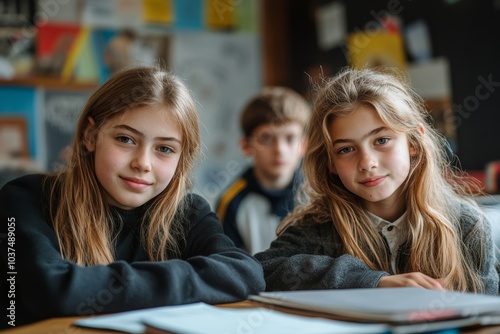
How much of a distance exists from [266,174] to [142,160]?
133 cm

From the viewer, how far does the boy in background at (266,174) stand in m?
2.48

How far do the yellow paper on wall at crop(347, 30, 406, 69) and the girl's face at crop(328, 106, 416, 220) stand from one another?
1.30 m

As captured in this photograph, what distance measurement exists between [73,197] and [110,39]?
2.13m

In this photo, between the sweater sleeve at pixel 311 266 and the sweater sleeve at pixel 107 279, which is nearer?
the sweater sleeve at pixel 107 279

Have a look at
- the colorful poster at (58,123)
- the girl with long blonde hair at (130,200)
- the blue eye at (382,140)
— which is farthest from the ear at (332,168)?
the colorful poster at (58,123)

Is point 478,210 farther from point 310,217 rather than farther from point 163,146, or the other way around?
point 163,146

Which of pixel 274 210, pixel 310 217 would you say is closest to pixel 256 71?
pixel 274 210

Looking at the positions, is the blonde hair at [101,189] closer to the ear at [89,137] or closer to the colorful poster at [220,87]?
the ear at [89,137]

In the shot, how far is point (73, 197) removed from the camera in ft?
4.17

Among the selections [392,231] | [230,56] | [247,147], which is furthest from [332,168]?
[230,56]

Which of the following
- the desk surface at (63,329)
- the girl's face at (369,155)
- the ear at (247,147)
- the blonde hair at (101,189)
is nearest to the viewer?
the desk surface at (63,329)

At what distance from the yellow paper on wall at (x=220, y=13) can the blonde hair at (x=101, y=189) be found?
6.91 ft

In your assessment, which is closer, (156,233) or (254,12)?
(156,233)

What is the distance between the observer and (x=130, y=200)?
129cm
